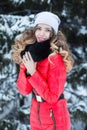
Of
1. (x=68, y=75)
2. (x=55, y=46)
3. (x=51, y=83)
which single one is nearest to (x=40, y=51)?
(x=55, y=46)

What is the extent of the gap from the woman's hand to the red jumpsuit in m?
0.04

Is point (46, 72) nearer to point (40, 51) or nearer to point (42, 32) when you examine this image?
point (40, 51)

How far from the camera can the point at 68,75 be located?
522 centimetres

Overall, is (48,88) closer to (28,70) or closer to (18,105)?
(28,70)

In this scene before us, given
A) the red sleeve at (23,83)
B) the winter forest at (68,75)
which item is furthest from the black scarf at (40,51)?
the winter forest at (68,75)

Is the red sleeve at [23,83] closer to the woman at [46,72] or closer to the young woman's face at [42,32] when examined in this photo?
the woman at [46,72]

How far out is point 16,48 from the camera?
120 inches

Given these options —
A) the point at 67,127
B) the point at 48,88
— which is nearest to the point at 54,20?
A: the point at 48,88

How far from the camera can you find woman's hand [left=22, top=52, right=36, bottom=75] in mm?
2832

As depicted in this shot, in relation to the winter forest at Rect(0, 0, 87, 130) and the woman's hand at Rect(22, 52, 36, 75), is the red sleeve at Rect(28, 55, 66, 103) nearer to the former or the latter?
the woman's hand at Rect(22, 52, 36, 75)

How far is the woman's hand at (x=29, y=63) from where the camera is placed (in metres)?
2.83

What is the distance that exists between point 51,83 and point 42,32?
39 cm

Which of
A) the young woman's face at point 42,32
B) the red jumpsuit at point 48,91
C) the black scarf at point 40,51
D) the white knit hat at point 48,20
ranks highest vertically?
the white knit hat at point 48,20

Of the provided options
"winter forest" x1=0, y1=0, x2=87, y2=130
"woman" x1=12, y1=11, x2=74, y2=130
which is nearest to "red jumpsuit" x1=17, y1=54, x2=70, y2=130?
"woman" x1=12, y1=11, x2=74, y2=130
